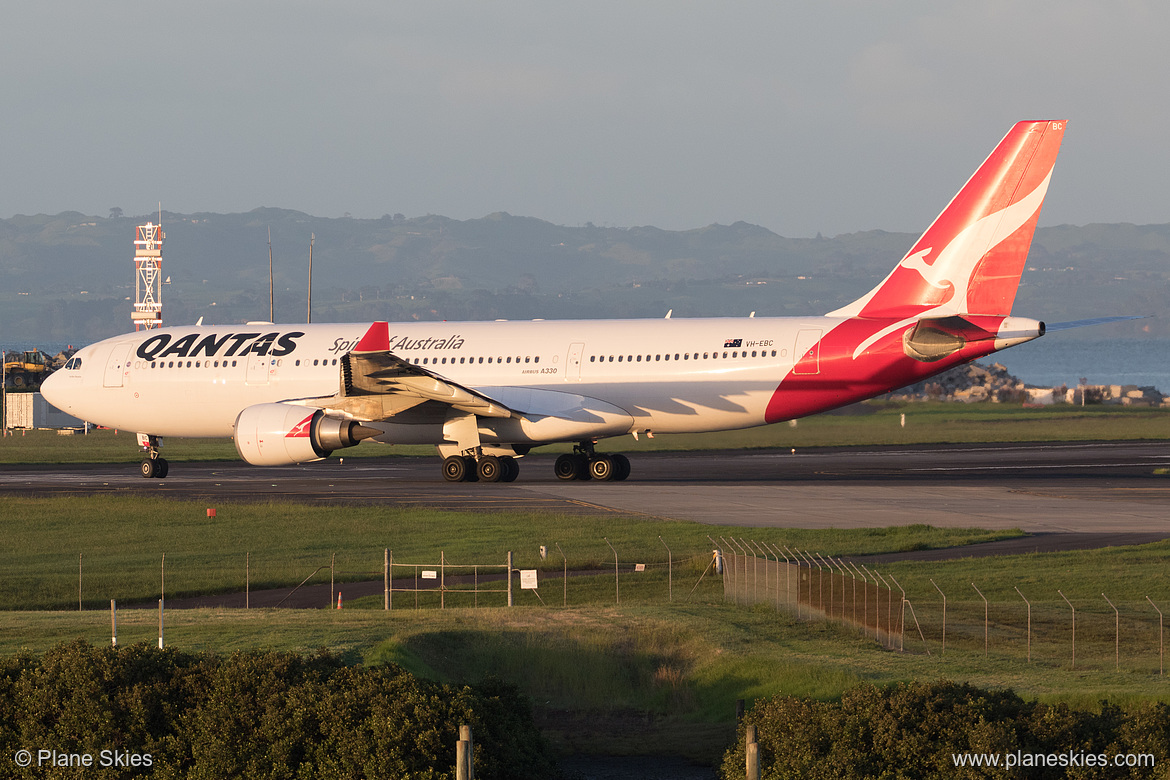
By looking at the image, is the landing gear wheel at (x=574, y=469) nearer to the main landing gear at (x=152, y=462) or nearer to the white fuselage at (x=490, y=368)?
the white fuselage at (x=490, y=368)

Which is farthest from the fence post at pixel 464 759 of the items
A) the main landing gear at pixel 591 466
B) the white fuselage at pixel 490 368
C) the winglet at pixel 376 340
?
the main landing gear at pixel 591 466

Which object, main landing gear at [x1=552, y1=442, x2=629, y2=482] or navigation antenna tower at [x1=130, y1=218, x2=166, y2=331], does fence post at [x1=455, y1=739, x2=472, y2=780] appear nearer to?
main landing gear at [x1=552, y1=442, x2=629, y2=482]

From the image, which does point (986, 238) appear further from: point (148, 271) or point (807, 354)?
point (148, 271)

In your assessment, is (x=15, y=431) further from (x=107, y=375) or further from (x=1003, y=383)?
(x=1003, y=383)

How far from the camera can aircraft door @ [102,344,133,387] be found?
43.7m

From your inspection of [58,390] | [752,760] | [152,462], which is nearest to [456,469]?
[152,462]

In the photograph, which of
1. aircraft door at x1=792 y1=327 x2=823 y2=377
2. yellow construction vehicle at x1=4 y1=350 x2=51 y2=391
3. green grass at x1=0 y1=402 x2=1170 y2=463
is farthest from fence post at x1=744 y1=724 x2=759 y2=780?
yellow construction vehicle at x1=4 y1=350 x2=51 y2=391

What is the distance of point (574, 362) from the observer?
38.4 m

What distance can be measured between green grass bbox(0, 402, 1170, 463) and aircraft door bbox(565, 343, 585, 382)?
1077 cm

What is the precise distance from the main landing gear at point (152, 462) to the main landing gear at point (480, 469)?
10.8 metres

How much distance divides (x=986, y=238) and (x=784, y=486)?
28.4ft

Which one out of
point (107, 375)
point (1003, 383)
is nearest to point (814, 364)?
point (107, 375)

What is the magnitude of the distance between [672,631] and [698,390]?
19.9 meters

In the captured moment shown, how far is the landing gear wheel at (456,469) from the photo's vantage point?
3969cm
